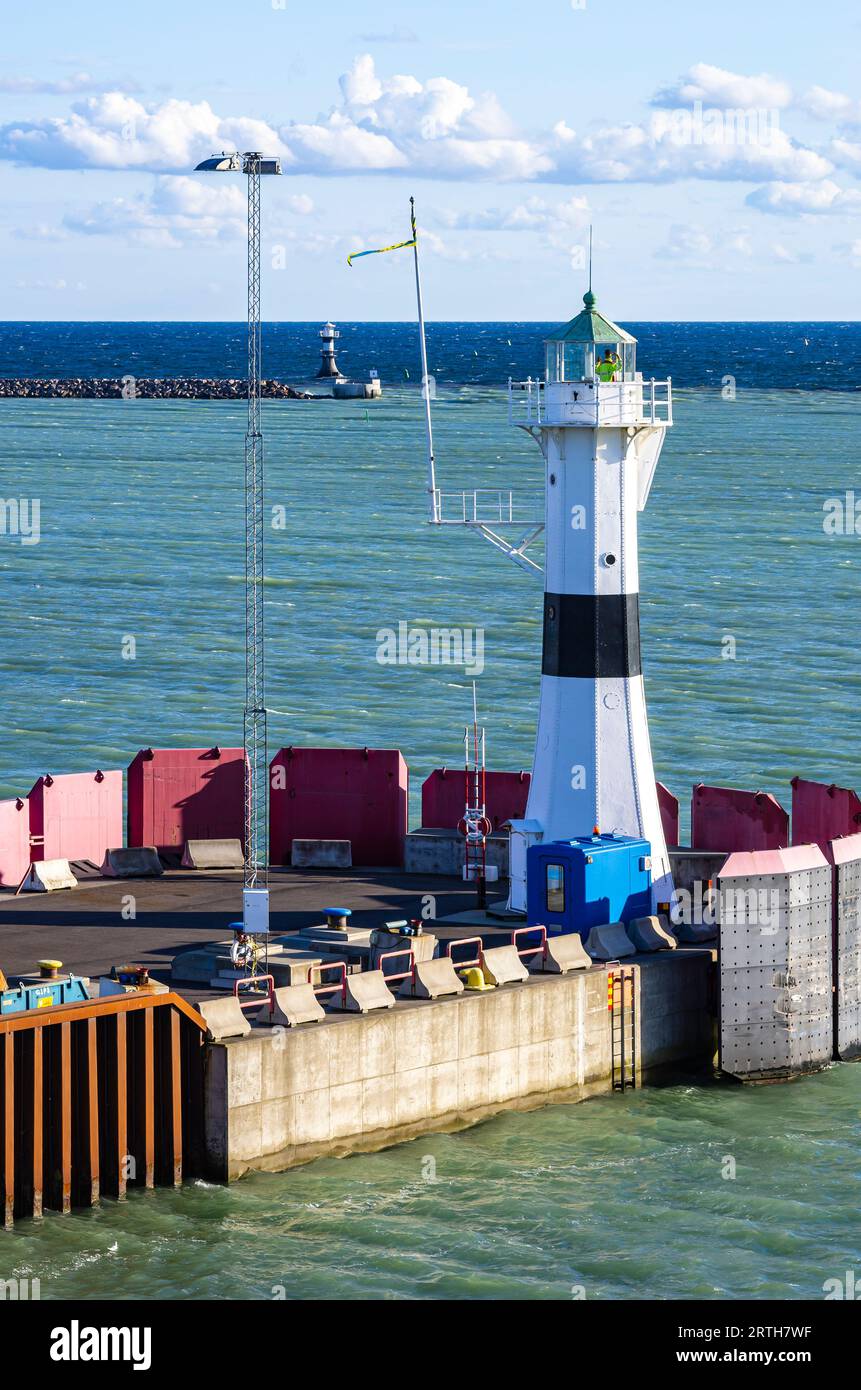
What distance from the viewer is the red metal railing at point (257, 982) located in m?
33.6

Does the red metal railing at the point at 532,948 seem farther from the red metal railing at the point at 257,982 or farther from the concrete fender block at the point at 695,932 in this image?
the red metal railing at the point at 257,982

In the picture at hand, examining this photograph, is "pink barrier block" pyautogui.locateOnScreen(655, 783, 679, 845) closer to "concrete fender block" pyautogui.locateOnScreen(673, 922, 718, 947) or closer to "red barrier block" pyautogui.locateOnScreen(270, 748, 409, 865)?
"concrete fender block" pyautogui.locateOnScreen(673, 922, 718, 947)

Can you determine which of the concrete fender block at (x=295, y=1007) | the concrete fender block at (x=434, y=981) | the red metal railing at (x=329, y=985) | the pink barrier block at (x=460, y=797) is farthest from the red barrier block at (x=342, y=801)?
the concrete fender block at (x=295, y=1007)

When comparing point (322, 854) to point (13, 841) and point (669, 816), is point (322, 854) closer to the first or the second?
point (13, 841)

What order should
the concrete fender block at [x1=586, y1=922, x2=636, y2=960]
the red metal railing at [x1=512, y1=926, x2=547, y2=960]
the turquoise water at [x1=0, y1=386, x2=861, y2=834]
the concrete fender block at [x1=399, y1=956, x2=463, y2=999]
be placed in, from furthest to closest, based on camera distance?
the turquoise water at [x1=0, y1=386, x2=861, y2=834] < the concrete fender block at [x1=586, y1=922, x2=636, y2=960] < the red metal railing at [x1=512, y1=926, x2=547, y2=960] < the concrete fender block at [x1=399, y1=956, x2=463, y2=999]

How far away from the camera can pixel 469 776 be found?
44656 millimetres

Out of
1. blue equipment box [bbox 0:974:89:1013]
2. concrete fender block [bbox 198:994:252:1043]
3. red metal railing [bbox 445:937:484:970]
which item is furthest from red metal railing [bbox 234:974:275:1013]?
red metal railing [bbox 445:937:484:970]

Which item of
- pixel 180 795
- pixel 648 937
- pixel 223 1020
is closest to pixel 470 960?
pixel 648 937

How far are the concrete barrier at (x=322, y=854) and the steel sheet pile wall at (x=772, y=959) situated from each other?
30.1ft

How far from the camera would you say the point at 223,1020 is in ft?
107

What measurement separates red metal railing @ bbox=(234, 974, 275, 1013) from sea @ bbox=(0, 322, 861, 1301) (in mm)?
2505

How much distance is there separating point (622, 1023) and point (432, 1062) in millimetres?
4018

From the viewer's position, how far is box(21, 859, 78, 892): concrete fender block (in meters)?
42.1
